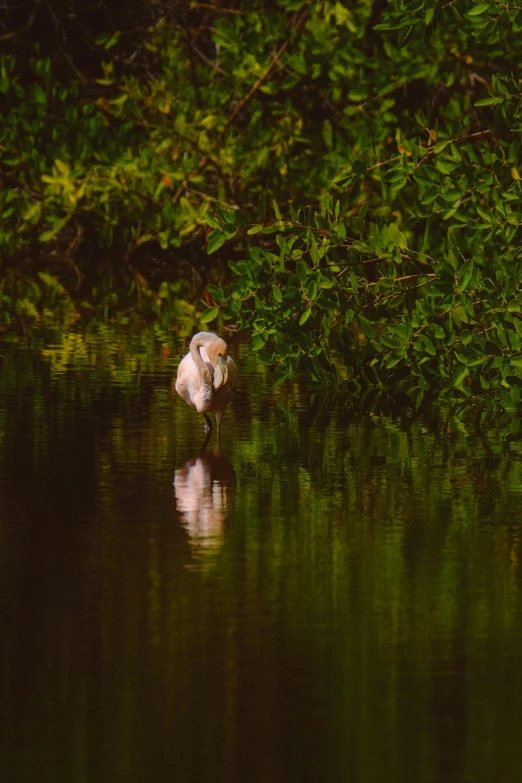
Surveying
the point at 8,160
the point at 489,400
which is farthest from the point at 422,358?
the point at 8,160

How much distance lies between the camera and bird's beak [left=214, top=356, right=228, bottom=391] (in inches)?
389

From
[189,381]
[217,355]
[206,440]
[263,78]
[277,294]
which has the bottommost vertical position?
[206,440]

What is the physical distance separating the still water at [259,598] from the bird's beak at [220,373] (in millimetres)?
283

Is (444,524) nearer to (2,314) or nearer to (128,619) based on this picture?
(128,619)

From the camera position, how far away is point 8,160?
19.5 metres

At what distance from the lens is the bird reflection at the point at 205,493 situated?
25.0 feet

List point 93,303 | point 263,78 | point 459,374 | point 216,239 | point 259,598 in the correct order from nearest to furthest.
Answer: point 259,598
point 459,374
point 216,239
point 93,303
point 263,78

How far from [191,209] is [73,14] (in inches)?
206

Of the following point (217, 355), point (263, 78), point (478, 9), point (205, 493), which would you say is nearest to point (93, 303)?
point (263, 78)

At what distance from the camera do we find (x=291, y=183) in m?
18.4

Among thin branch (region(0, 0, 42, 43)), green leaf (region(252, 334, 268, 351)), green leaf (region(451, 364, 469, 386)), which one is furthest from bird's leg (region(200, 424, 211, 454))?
thin branch (region(0, 0, 42, 43))

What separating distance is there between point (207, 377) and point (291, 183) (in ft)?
28.8

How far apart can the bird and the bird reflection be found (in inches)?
13.6

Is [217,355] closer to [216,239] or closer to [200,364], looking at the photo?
[200,364]
